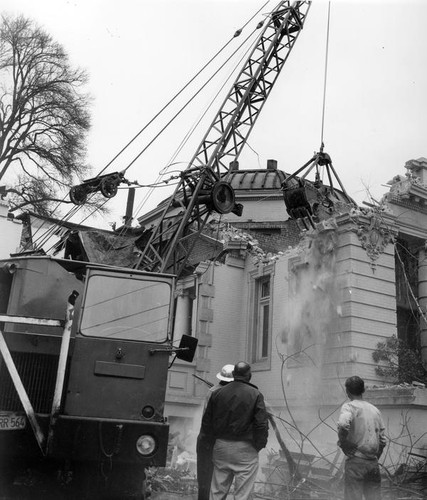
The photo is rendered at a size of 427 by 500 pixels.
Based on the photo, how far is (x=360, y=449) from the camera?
5969 mm

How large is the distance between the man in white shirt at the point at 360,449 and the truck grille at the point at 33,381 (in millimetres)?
3213

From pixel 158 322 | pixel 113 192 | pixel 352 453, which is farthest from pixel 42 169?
pixel 352 453

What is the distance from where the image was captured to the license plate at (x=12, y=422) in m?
6.05

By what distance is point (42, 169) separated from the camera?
76.0ft

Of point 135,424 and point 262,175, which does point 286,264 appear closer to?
point 135,424

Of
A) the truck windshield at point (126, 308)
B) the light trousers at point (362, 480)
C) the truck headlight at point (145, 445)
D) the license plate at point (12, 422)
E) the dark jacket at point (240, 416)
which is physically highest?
the truck windshield at point (126, 308)

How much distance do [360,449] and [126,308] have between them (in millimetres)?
3036

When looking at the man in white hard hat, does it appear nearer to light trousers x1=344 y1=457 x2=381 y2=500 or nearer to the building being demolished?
light trousers x1=344 y1=457 x2=381 y2=500

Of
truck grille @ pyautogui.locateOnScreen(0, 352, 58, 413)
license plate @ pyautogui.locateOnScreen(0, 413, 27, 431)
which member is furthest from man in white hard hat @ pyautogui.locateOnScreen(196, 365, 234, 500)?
license plate @ pyautogui.locateOnScreen(0, 413, 27, 431)

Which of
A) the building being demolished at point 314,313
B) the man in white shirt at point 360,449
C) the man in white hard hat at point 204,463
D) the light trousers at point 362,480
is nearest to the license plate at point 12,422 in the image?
the man in white hard hat at point 204,463

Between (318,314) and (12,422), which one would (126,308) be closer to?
(12,422)

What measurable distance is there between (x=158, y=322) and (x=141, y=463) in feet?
5.26

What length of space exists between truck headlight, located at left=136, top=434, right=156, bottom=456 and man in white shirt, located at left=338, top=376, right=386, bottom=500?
1964mm

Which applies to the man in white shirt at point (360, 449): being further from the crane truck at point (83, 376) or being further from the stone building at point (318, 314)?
the stone building at point (318, 314)
